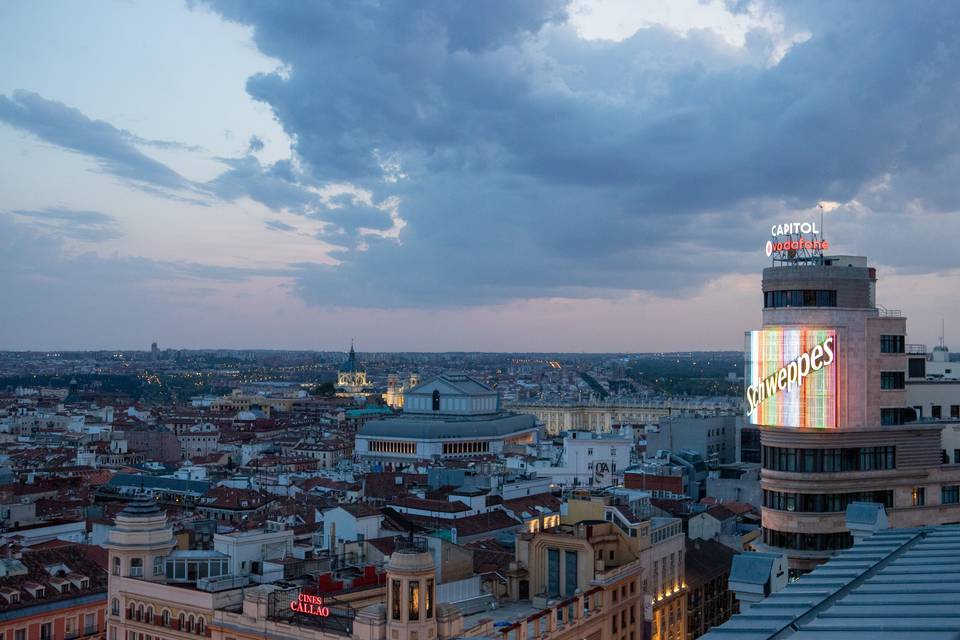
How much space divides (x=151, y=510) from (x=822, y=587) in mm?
36578

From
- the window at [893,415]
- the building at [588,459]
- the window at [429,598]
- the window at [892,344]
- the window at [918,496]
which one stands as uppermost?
the window at [892,344]

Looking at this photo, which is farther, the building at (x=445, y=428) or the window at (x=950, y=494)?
the building at (x=445, y=428)

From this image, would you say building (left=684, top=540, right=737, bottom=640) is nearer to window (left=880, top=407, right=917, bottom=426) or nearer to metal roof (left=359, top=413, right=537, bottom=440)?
window (left=880, top=407, right=917, bottom=426)

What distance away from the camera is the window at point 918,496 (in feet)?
216

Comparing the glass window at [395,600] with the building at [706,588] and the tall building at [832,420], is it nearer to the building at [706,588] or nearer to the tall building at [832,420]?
the building at [706,588]

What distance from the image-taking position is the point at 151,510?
175 feet

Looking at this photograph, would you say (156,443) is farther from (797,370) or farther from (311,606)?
(311,606)

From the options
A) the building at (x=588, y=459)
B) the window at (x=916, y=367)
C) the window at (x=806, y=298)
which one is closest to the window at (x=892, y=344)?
the window at (x=806, y=298)

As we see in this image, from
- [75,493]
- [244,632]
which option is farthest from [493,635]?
[75,493]

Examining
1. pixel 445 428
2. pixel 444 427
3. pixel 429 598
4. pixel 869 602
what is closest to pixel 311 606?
pixel 429 598

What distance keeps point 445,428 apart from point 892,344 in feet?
314

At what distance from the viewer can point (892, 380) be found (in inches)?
2594

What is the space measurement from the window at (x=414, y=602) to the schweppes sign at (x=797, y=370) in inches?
1302

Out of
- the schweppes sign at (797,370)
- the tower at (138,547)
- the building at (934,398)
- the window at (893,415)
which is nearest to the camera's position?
the tower at (138,547)
